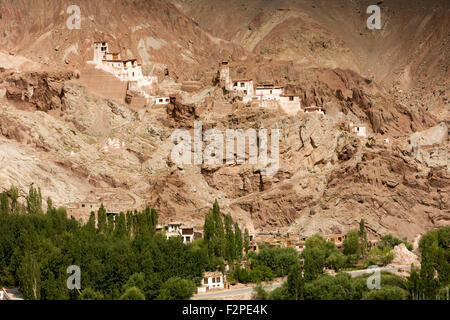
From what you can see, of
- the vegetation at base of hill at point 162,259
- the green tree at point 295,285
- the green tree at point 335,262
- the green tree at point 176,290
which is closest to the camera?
the green tree at point 295,285

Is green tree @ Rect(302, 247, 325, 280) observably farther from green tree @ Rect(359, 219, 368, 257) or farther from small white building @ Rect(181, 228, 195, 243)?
small white building @ Rect(181, 228, 195, 243)

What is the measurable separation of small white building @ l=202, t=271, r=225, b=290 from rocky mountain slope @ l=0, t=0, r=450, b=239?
647 inches

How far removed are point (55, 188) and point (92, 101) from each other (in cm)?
1610

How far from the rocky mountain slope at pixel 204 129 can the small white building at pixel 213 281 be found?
16428 millimetres

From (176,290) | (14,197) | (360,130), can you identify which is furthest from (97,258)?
(360,130)

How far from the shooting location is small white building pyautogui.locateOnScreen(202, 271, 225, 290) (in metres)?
72.0

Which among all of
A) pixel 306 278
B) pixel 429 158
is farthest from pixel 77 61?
pixel 306 278

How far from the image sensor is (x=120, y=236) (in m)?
77.5

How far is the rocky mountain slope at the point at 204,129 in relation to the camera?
90500mm

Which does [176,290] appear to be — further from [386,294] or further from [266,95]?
[266,95]

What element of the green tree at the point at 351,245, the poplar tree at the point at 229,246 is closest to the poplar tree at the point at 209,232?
the poplar tree at the point at 229,246

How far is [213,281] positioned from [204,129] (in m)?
29.0

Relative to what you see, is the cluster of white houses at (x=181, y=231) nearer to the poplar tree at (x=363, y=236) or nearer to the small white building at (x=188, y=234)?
the small white building at (x=188, y=234)

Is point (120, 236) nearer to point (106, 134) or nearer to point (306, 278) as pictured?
point (306, 278)
